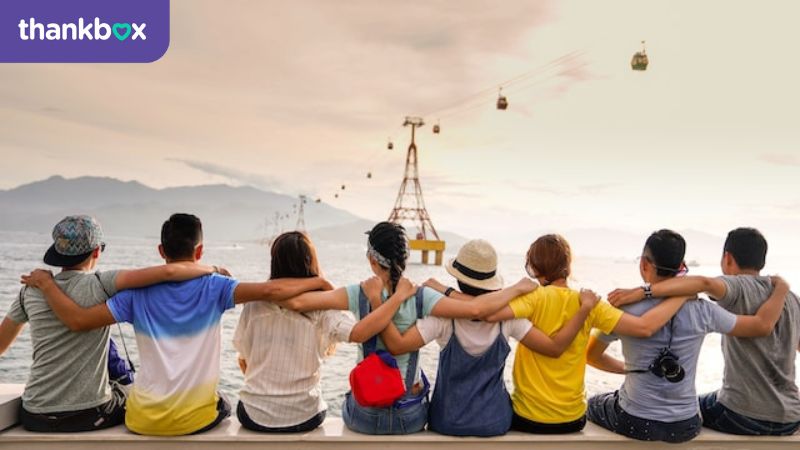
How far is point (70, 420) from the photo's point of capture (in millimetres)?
2633

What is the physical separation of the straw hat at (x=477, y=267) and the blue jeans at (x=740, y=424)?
4.39 ft

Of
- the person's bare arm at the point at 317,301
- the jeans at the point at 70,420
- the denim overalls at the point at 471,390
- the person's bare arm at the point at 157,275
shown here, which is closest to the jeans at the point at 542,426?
the denim overalls at the point at 471,390

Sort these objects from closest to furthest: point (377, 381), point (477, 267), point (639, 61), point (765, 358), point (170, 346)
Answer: point (377, 381) < point (170, 346) < point (477, 267) < point (765, 358) < point (639, 61)

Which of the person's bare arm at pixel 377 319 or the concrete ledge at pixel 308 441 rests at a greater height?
the person's bare arm at pixel 377 319

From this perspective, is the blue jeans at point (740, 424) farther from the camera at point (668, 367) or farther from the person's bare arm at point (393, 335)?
the person's bare arm at point (393, 335)

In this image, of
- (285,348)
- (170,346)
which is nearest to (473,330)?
(285,348)

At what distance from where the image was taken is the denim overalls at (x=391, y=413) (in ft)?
8.84

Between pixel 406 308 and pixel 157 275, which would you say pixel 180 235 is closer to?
pixel 157 275

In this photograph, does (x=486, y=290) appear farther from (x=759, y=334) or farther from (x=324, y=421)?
(x=759, y=334)

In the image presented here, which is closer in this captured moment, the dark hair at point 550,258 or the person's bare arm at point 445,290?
the person's bare arm at point 445,290

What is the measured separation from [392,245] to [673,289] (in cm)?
128

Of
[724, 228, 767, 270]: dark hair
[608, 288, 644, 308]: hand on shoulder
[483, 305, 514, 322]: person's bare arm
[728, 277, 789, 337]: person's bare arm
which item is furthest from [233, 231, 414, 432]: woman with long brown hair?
[724, 228, 767, 270]: dark hair

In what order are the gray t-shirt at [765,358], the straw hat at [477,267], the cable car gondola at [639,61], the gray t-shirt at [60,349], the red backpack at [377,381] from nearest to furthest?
the red backpack at [377,381] < the gray t-shirt at [60,349] < the straw hat at [477,267] < the gray t-shirt at [765,358] < the cable car gondola at [639,61]

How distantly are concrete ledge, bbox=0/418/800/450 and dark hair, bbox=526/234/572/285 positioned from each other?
2.45 feet
